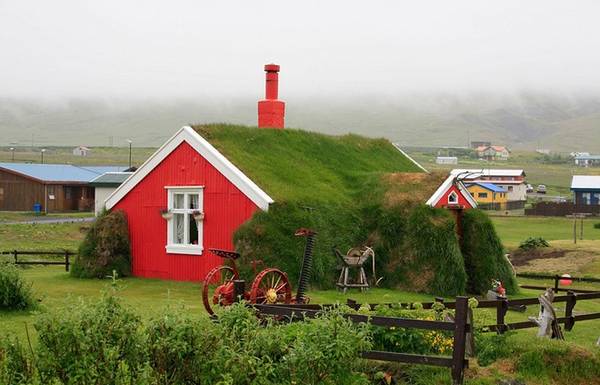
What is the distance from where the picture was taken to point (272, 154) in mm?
25953

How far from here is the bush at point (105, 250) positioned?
24547 mm

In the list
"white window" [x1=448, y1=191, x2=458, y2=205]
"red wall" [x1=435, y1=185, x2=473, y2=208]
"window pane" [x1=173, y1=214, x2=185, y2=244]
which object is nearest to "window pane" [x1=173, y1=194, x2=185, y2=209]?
"window pane" [x1=173, y1=214, x2=185, y2=244]

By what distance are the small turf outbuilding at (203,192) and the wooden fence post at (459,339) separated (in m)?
11.5

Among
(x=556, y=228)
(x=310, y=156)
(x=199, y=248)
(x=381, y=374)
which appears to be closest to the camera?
(x=381, y=374)

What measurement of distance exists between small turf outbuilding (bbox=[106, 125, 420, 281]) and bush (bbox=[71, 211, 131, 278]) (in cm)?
30

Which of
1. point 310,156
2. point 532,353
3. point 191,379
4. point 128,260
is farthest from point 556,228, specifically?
point 191,379

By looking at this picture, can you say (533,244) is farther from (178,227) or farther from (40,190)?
(40,190)

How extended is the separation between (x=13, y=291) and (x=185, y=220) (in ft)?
23.1

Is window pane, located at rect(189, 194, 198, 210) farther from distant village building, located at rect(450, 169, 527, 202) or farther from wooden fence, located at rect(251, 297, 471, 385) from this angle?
distant village building, located at rect(450, 169, 527, 202)

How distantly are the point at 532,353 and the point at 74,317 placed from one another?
7093mm

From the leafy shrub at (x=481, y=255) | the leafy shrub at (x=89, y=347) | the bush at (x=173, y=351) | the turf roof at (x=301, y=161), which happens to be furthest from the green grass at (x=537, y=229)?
the leafy shrub at (x=89, y=347)

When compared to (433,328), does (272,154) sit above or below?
above

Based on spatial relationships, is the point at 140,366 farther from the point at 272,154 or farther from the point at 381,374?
the point at 272,154

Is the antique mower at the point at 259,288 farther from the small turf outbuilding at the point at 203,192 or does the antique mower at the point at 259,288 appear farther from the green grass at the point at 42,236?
the green grass at the point at 42,236
